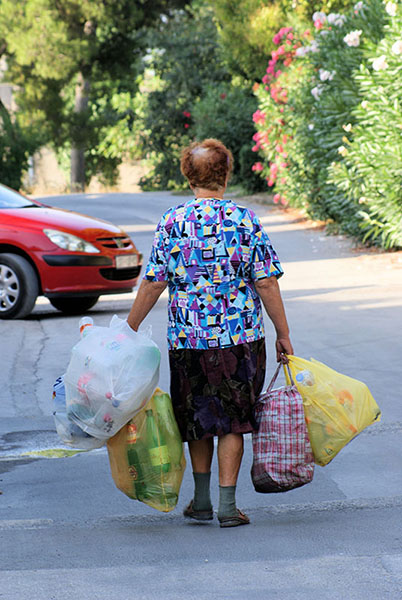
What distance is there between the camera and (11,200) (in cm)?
1203

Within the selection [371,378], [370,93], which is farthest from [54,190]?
[371,378]

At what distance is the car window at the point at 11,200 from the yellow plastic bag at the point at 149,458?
7.63 metres

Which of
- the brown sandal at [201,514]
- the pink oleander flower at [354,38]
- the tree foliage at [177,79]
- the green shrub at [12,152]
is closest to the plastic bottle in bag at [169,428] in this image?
the brown sandal at [201,514]

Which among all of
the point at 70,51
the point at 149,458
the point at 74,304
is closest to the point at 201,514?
the point at 149,458

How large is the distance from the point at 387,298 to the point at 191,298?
7.39 m

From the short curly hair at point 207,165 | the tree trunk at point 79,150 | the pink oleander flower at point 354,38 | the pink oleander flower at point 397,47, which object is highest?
the pink oleander flower at point 354,38

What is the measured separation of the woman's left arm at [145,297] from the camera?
15.0 ft

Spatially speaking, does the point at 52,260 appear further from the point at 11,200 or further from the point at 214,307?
the point at 214,307

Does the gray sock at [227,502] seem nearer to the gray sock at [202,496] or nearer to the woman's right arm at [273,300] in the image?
the gray sock at [202,496]

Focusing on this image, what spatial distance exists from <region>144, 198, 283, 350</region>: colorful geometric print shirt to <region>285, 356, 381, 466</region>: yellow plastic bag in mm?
314

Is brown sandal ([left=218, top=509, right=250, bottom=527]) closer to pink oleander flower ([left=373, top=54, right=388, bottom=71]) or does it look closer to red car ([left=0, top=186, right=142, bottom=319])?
red car ([left=0, top=186, right=142, bottom=319])

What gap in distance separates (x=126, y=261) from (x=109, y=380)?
7.25 meters

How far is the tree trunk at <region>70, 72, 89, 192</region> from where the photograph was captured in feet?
136

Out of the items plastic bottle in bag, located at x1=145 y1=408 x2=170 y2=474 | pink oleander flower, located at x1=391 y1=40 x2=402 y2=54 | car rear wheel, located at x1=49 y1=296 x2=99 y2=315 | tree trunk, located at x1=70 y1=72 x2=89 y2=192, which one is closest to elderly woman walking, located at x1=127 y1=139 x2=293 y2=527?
plastic bottle in bag, located at x1=145 y1=408 x2=170 y2=474
